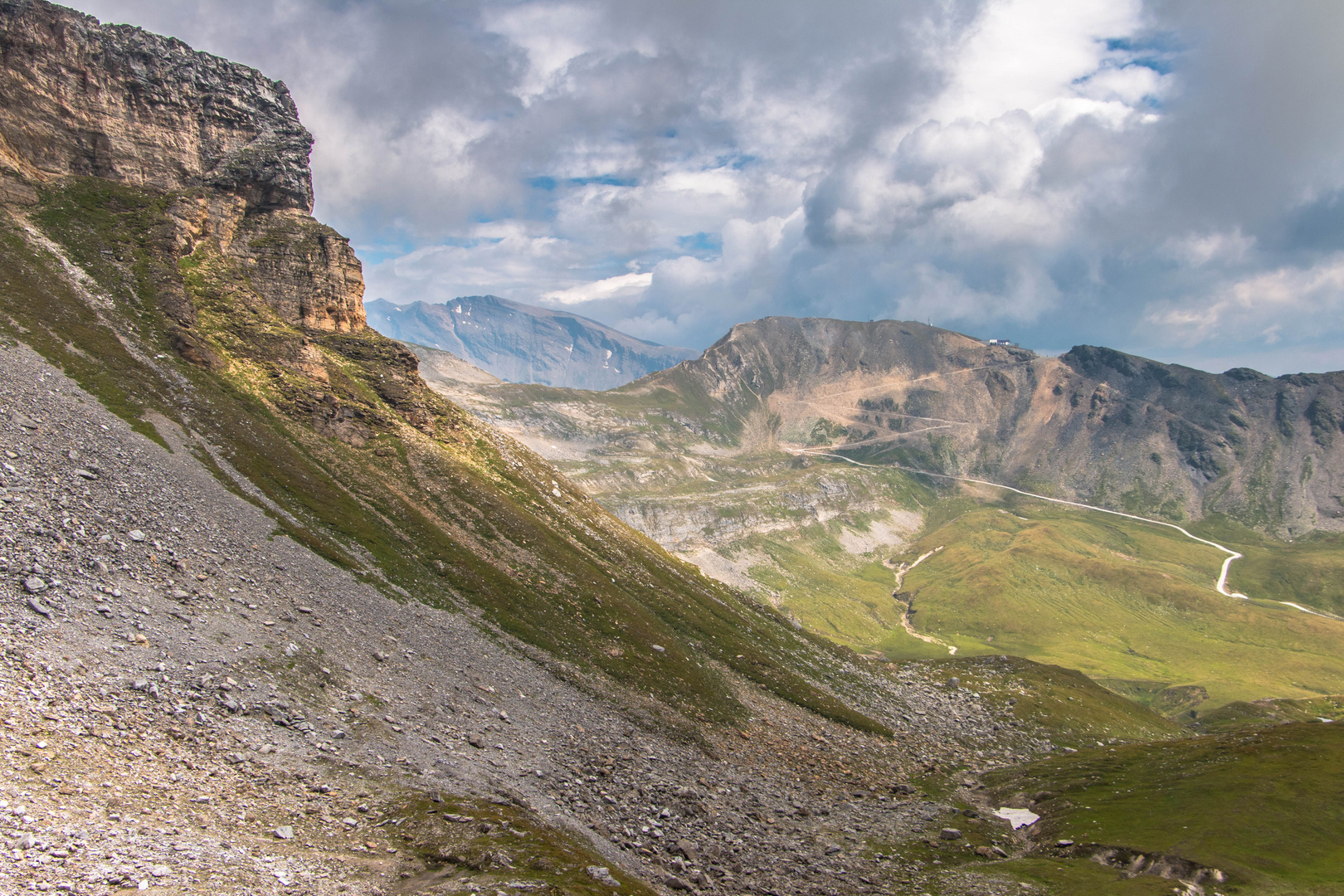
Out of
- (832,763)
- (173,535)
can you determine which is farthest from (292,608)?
(832,763)

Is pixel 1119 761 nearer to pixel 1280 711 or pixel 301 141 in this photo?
pixel 1280 711

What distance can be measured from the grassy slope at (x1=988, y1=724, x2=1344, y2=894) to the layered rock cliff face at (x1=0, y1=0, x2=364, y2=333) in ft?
350

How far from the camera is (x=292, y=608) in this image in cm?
4669

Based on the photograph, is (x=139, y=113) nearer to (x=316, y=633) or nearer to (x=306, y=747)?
(x=316, y=633)

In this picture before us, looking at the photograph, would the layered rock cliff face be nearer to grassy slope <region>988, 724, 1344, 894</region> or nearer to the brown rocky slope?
the brown rocky slope

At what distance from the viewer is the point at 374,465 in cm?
8056

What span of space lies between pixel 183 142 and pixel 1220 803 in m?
155

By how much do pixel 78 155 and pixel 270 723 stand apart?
101m

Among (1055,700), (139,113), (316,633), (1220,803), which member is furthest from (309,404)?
(1055,700)

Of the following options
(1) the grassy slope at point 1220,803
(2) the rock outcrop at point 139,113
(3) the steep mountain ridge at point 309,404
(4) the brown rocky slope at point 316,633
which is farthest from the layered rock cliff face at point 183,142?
(1) the grassy slope at point 1220,803

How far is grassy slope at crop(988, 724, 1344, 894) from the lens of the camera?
42.2 meters

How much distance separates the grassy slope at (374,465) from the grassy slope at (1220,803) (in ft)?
86.1

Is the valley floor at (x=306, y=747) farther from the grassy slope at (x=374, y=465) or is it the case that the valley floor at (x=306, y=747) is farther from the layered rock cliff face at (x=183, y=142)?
the layered rock cliff face at (x=183, y=142)

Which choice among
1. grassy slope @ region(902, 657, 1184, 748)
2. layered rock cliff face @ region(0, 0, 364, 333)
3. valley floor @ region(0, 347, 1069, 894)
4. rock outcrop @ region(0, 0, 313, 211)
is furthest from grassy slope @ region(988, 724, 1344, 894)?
rock outcrop @ region(0, 0, 313, 211)
